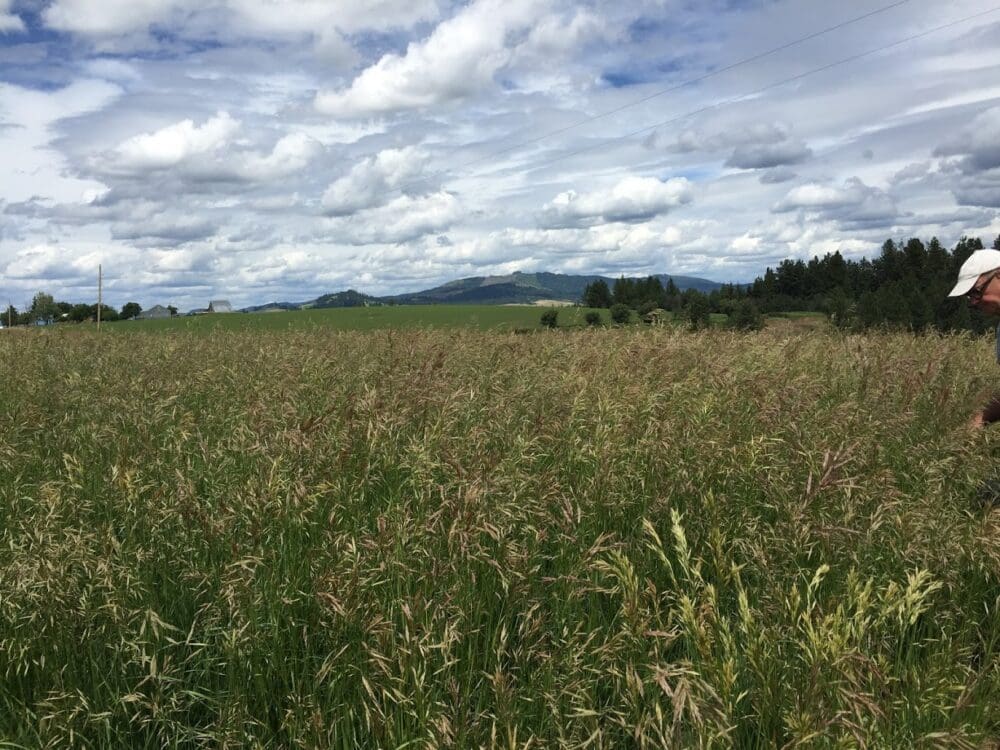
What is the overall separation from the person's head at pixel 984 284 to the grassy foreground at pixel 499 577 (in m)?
0.83

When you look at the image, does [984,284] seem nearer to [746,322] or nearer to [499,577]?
[499,577]

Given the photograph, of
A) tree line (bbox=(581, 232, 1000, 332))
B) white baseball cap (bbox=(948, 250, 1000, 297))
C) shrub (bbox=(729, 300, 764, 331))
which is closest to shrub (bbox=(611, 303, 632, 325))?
shrub (bbox=(729, 300, 764, 331))

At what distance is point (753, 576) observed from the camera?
321 cm

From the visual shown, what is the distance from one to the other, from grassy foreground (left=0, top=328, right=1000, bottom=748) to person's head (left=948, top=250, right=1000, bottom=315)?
32.7 inches

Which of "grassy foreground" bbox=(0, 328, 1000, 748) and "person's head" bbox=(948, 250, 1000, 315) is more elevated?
"person's head" bbox=(948, 250, 1000, 315)

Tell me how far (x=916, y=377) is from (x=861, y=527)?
3.07 m

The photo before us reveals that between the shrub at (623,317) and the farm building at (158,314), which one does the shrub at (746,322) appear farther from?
the farm building at (158,314)

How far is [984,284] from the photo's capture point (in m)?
4.84

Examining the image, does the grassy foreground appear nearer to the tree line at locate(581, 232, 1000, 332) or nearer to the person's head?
the person's head

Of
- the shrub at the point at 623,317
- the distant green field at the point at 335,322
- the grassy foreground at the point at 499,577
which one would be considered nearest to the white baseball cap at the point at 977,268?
the grassy foreground at the point at 499,577

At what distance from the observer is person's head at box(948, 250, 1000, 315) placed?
4.78 meters

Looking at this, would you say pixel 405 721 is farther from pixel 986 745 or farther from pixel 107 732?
pixel 986 745

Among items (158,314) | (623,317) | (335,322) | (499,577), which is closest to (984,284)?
(499,577)

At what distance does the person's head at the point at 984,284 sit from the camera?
4.78 metres
